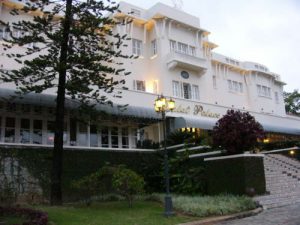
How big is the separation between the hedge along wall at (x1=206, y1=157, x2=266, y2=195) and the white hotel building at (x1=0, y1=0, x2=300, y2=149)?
20.6ft

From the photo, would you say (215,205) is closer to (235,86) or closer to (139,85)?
(139,85)

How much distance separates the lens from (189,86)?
30.0 metres

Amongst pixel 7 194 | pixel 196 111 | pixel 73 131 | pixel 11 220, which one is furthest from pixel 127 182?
pixel 196 111

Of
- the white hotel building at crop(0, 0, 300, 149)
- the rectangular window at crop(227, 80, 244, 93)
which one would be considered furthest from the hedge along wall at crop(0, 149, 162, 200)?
the rectangular window at crop(227, 80, 244, 93)

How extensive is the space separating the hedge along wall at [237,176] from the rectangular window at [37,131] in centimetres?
989

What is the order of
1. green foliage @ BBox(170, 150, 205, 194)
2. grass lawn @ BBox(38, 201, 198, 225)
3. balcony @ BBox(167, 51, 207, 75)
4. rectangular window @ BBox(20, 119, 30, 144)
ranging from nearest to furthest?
grass lawn @ BBox(38, 201, 198, 225), green foliage @ BBox(170, 150, 205, 194), rectangular window @ BBox(20, 119, 30, 144), balcony @ BBox(167, 51, 207, 75)

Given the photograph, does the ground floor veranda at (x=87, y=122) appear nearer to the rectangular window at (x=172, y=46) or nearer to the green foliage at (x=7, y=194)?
the green foliage at (x=7, y=194)

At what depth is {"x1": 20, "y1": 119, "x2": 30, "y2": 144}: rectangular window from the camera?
20492 millimetres

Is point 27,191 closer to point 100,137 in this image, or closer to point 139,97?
point 100,137

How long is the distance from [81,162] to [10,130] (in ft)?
16.7

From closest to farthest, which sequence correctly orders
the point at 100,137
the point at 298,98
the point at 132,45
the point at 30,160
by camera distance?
the point at 30,160 < the point at 100,137 < the point at 132,45 < the point at 298,98

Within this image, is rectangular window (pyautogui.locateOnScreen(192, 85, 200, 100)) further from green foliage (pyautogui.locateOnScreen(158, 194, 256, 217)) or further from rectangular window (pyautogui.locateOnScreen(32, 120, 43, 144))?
green foliage (pyautogui.locateOnScreen(158, 194, 256, 217))

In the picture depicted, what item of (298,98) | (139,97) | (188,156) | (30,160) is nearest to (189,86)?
(139,97)

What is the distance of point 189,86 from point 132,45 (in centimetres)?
557
